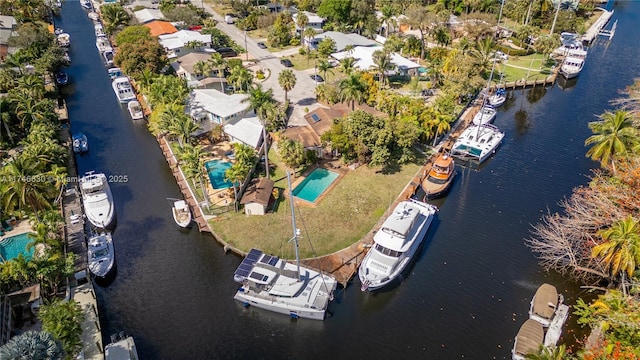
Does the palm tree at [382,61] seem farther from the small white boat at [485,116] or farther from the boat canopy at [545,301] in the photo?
the boat canopy at [545,301]

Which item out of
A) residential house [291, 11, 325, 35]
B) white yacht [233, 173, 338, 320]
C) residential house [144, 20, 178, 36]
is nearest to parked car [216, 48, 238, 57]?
residential house [144, 20, 178, 36]

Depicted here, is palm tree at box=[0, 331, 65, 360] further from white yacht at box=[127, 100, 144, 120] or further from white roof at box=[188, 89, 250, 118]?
white yacht at box=[127, 100, 144, 120]

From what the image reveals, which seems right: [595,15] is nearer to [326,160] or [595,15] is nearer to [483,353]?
[326,160]

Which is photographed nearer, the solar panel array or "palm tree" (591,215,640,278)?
"palm tree" (591,215,640,278)

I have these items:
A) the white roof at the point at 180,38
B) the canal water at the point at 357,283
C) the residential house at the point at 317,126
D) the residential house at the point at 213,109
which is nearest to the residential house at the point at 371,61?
the residential house at the point at 317,126

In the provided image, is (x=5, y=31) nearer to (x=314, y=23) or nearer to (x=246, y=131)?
(x=314, y=23)

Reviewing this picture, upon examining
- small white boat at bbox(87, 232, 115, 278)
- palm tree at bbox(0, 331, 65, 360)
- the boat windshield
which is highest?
palm tree at bbox(0, 331, 65, 360)

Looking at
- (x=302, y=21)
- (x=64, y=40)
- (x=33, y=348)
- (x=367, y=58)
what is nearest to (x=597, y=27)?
(x=367, y=58)
